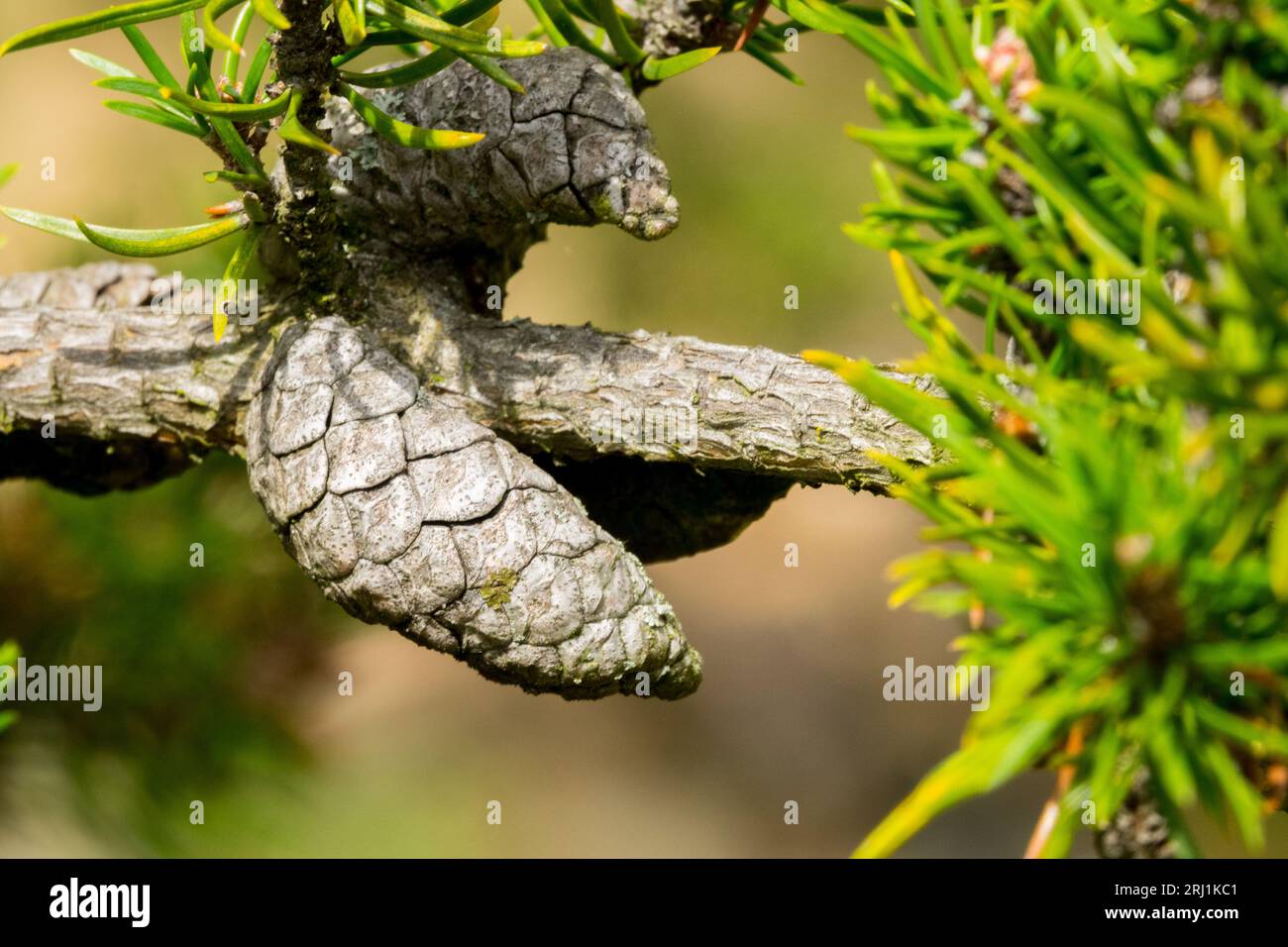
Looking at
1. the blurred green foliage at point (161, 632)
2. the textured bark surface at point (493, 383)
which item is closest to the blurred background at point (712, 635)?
the blurred green foliage at point (161, 632)

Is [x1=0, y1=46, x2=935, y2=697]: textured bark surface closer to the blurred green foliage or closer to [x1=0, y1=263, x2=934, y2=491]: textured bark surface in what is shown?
[x1=0, y1=263, x2=934, y2=491]: textured bark surface

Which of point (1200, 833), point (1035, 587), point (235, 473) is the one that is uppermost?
point (235, 473)

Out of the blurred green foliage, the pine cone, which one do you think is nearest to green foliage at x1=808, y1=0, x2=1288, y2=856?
the pine cone

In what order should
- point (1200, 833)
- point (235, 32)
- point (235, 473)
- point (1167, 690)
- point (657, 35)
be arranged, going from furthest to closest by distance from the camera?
point (1200, 833), point (235, 473), point (657, 35), point (235, 32), point (1167, 690)

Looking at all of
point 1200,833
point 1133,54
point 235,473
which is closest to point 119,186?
point 235,473

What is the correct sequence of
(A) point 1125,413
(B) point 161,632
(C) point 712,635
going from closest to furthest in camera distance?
1. (A) point 1125,413
2. (B) point 161,632
3. (C) point 712,635

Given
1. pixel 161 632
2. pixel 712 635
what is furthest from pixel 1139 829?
pixel 712 635

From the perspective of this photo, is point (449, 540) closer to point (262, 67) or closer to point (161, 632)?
point (262, 67)
